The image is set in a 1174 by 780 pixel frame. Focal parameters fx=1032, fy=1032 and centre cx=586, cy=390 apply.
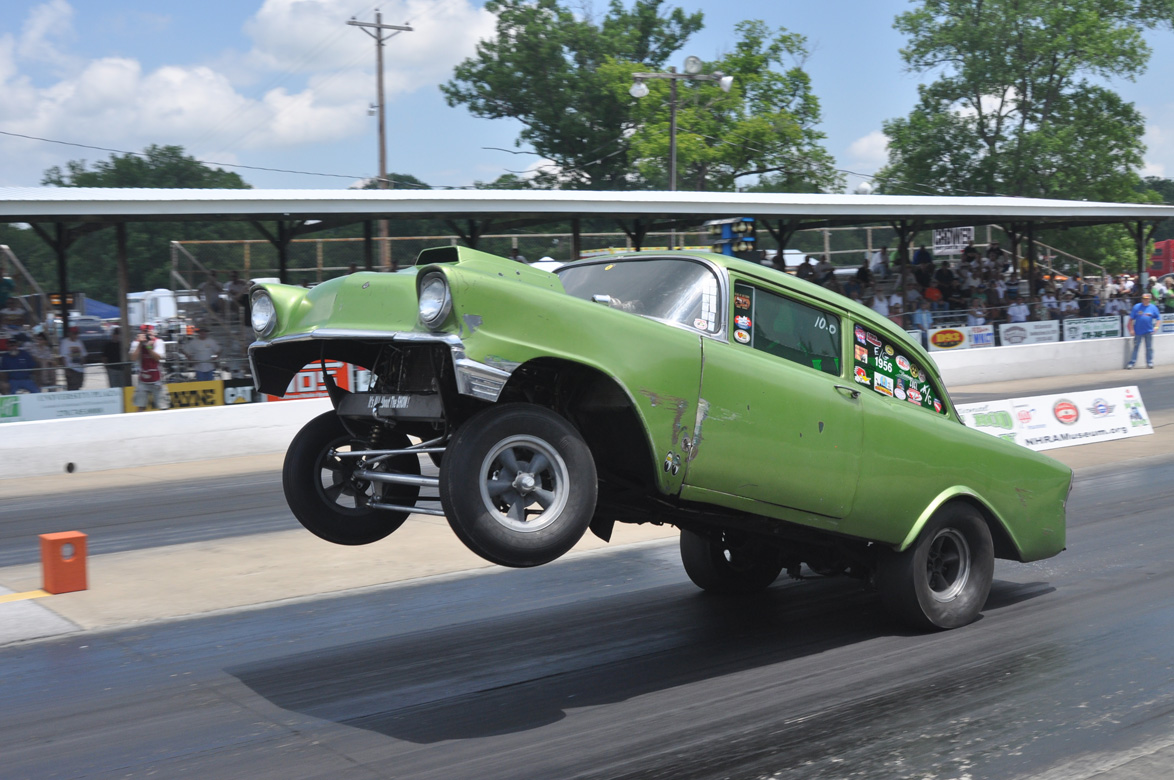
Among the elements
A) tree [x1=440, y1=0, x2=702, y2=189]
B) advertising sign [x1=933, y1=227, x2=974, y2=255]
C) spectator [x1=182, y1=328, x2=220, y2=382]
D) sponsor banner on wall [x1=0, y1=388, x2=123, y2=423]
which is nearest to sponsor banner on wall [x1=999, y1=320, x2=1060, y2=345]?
advertising sign [x1=933, y1=227, x2=974, y2=255]

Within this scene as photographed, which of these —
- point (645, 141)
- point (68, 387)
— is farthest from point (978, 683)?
point (645, 141)

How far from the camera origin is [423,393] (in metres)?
5.02

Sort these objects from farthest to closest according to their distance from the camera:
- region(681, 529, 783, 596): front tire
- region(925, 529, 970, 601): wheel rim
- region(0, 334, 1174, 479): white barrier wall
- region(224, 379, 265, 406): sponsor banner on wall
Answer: region(224, 379, 265, 406): sponsor banner on wall → region(0, 334, 1174, 479): white barrier wall → region(681, 529, 783, 596): front tire → region(925, 529, 970, 601): wheel rim

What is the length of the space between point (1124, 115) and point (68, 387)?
53.5m

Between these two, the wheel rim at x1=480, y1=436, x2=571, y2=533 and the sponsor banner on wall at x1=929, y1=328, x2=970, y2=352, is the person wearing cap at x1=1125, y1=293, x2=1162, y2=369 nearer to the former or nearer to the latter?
the sponsor banner on wall at x1=929, y1=328, x2=970, y2=352

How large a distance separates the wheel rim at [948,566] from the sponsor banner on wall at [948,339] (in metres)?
21.2

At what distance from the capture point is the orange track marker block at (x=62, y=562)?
7711 mm

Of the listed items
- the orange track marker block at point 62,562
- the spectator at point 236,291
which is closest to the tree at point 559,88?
the spectator at point 236,291

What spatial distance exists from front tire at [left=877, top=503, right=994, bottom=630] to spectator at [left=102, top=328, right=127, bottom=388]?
13394 mm

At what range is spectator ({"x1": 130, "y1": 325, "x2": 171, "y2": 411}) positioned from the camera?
16125mm

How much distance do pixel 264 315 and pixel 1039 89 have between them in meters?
56.8

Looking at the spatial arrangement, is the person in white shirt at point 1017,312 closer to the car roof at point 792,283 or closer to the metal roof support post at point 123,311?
the metal roof support post at point 123,311

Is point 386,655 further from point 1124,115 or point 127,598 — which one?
point 1124,115

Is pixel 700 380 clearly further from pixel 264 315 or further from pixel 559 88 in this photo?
pixel 559 88
